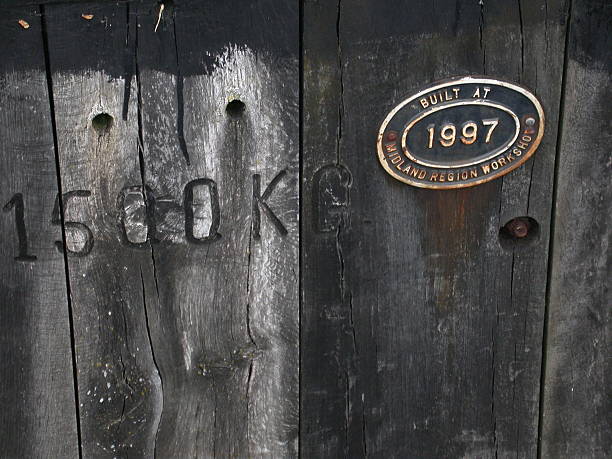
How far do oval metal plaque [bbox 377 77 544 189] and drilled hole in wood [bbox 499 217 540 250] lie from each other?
0.13m

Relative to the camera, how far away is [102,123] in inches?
59.6

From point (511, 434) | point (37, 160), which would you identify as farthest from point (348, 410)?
point (37, 160)

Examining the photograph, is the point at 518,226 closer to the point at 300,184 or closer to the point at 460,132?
the point at 460,132

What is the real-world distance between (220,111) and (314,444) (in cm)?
80

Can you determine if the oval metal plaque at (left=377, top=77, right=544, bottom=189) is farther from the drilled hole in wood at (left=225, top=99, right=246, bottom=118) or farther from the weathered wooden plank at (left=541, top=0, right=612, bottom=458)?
the drilled hole in wood at (left=225, top=99, right=246, bottom=118)

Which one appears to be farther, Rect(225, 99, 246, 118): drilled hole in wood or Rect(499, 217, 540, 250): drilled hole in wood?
Rect(499, 217, 540, 250): drilled hole in wood

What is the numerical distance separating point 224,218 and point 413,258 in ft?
1.37

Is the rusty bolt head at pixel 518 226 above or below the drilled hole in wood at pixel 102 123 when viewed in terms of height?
below

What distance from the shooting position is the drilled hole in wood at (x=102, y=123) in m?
1.51

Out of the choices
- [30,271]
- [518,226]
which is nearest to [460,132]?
[518,226]

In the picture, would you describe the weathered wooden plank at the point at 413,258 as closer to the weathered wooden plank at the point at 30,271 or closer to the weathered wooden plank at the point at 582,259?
the weathered wooden plank at the point at 582,259

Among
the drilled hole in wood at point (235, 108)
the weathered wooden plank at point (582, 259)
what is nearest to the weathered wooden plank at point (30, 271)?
the drilled hole in wood at point (235, 108)

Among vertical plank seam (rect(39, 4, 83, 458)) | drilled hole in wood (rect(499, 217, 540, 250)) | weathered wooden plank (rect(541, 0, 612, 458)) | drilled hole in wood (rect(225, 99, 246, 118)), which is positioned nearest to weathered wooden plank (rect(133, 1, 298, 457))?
drilled hole in wood (rect(225, 99, 246, 118))

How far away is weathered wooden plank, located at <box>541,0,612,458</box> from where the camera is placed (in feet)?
5.00
